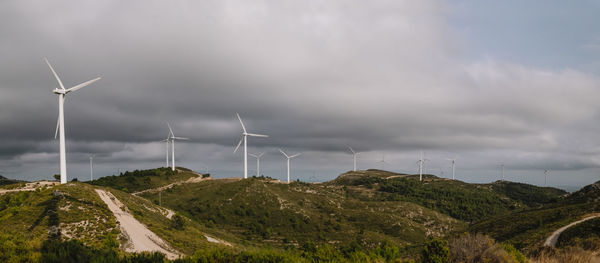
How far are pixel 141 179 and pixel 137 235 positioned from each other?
119 meters

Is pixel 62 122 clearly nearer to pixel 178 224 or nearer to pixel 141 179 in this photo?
pixel 178 224

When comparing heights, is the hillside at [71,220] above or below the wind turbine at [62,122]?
below

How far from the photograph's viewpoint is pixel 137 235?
178 ft

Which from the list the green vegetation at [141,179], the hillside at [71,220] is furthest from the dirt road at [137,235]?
the green vegetation at [141,179]

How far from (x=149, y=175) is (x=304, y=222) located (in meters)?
102

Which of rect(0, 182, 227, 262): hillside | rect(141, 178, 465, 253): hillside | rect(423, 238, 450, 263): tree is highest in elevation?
rect(423, 238, 450, 263): tree

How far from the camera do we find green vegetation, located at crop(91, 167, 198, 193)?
492ft

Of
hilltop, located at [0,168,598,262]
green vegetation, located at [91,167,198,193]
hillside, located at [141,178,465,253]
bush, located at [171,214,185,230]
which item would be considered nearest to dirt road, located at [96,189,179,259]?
hilltop, located at [0,168,598,262]

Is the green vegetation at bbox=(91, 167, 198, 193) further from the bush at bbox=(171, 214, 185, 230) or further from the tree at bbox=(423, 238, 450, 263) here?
the tree at bbox=(423, 238, 450, 263)

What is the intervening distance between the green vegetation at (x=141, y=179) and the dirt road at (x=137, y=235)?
86883mm

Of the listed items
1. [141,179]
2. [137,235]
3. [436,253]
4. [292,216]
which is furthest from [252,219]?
[436,253]

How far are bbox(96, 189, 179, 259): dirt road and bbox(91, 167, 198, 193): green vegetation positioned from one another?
86883mm

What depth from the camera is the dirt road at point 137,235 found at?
4862cm

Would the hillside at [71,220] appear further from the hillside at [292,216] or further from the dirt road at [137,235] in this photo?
the hillside at [292,216]
